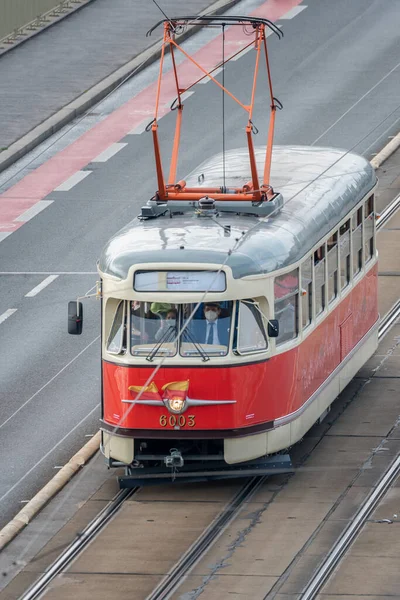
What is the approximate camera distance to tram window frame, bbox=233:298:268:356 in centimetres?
1994

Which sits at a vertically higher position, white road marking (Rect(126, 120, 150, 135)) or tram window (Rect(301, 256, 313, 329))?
tram window (Rect(301, 256, 313, 329))

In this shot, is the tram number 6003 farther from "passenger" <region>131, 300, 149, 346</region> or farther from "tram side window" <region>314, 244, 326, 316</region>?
"tram side window" <region>314, 244, 326, 316</region>

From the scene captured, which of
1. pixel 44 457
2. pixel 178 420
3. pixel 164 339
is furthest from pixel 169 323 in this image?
pixel 44 457

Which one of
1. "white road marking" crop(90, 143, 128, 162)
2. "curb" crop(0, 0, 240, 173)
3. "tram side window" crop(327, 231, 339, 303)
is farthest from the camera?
"curb" crop(0, 0, 240, 173)

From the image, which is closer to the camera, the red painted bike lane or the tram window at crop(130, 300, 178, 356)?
the tram window at crop(130, 300, 178, 356)

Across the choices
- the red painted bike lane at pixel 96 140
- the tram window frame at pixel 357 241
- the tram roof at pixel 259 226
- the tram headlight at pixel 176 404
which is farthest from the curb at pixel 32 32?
the tram headlight at pixel 176 404

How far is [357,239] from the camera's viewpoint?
2345 centimetres

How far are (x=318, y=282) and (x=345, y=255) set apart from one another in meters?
1.29

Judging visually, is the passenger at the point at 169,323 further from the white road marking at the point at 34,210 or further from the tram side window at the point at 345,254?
the white road marking at the point at 34,210

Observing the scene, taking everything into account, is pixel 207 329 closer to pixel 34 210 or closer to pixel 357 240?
pixel 357 240

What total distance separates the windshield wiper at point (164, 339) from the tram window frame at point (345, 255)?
3.40m

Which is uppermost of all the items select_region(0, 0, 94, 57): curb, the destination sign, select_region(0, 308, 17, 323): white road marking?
select_region(0, 0, 94, 57): curb

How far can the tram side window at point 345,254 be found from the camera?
22641mm

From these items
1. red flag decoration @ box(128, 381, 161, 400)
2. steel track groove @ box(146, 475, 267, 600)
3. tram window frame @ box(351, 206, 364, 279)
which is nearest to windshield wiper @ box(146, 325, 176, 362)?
red flag decoration @ box(128, 381, 161, 400)
